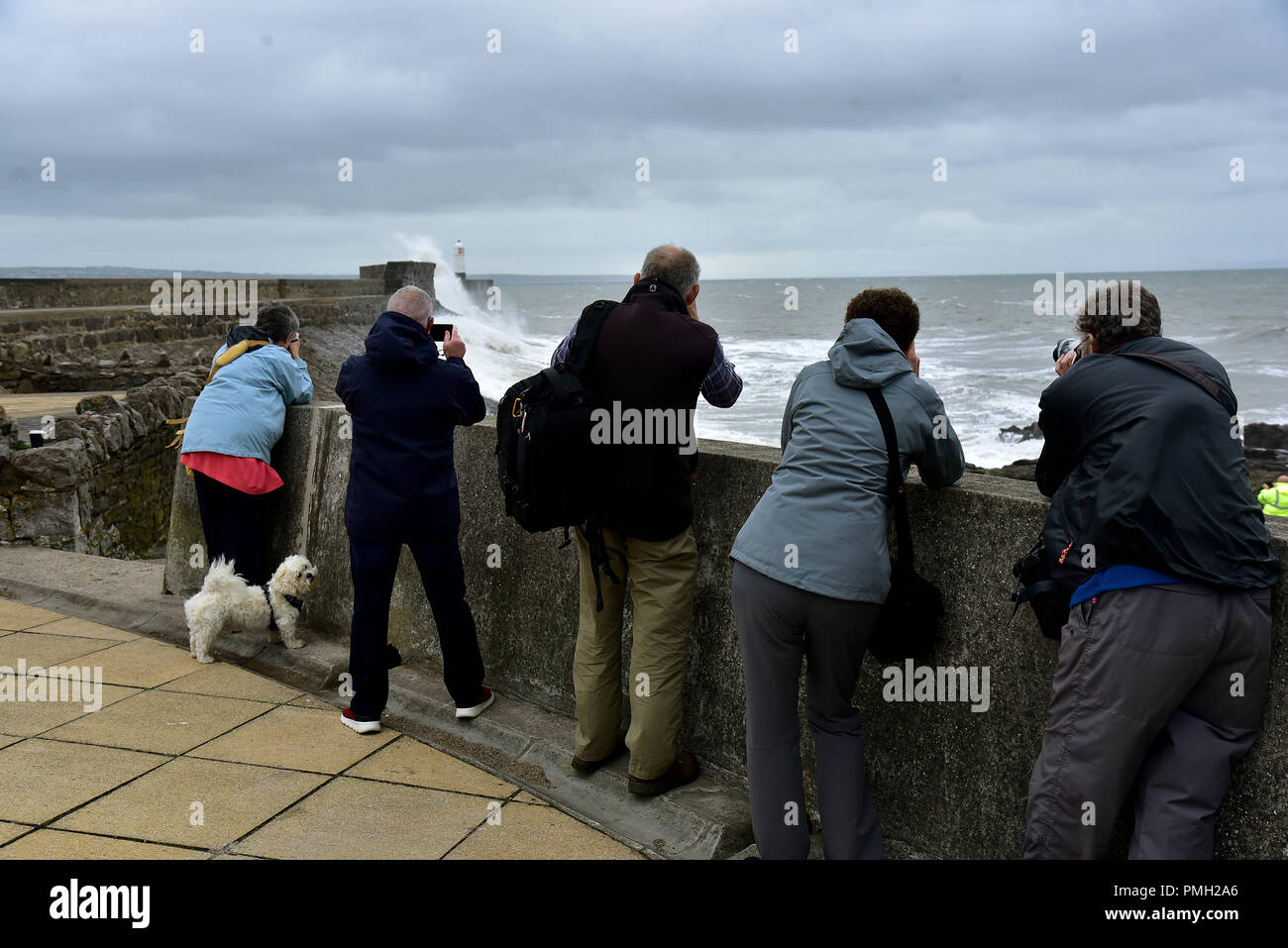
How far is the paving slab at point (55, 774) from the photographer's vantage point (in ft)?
10.9

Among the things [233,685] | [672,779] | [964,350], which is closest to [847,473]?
[672,779]

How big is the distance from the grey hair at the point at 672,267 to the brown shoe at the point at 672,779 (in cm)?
164

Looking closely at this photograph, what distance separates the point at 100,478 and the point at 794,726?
338 inches

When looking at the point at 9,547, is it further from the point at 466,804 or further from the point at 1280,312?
the point at 1280,312

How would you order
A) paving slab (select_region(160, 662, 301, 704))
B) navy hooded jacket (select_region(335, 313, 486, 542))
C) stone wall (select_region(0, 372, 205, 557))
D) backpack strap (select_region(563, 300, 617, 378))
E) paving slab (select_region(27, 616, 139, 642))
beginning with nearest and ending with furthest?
1. backpack strap (select_region(563, 300, 617, 378))
2. navy hooded jacket (select_region(335, 313, 486, 542))
3. paving slab (select_region(160, 662, 301, 704))
4. paving slab (select_region(27, 616, 139, 642))
5. stone wall (select_region(0, 372, 205, 557))

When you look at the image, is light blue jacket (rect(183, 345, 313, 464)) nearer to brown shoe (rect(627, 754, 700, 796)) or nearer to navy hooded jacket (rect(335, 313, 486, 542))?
navy hooded jacket (rect(335, 313, 486, 542))

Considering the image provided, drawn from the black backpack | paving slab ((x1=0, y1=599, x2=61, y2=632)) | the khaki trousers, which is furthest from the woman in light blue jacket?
the khaki trousers

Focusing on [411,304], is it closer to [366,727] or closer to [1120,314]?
[366,727]

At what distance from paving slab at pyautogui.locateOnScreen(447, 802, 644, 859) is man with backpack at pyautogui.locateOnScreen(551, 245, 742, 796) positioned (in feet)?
0.97

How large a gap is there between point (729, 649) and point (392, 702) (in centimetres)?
158

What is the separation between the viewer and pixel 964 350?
51.9m

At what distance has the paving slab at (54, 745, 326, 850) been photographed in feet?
10.5

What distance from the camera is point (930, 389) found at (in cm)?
288
